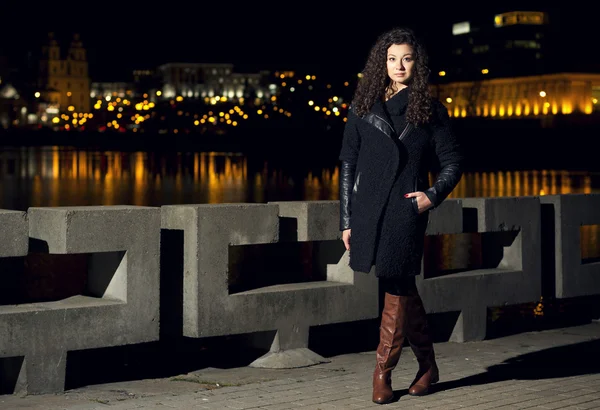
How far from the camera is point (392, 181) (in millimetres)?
6148

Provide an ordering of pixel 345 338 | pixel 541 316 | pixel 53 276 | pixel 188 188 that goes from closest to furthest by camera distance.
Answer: pixel 345 338 → pixel 541 316 → pixel 53 276 → pixel 188 188

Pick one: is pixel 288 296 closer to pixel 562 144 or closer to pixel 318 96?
pixel 562 144

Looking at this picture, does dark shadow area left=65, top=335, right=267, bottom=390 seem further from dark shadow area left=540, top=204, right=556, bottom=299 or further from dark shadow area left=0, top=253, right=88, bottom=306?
dark shadow area left=540, top=204, right=556, bottom=299

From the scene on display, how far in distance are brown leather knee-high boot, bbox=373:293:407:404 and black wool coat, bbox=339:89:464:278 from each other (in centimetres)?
26

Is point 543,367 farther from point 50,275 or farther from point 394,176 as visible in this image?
point 50,275

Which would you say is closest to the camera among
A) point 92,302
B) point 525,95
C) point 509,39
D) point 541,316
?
point 92,302

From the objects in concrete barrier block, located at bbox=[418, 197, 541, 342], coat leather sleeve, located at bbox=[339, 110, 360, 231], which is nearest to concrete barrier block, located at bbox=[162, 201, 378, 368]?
concrete barrier block, located at bbox=[418, 197, 541, 342]

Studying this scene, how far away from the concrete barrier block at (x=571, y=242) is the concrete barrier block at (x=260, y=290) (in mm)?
1800

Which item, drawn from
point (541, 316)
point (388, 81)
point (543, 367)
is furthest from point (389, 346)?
point (541, 316)

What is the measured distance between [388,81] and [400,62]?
19 centimetres

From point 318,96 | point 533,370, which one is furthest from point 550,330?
point 318,96

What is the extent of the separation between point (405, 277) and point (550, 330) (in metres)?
3.14

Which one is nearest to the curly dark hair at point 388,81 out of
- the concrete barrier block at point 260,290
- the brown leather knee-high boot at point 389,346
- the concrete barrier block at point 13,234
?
the brown leather knee-high boot at point 389,346

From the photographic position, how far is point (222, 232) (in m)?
7.34
